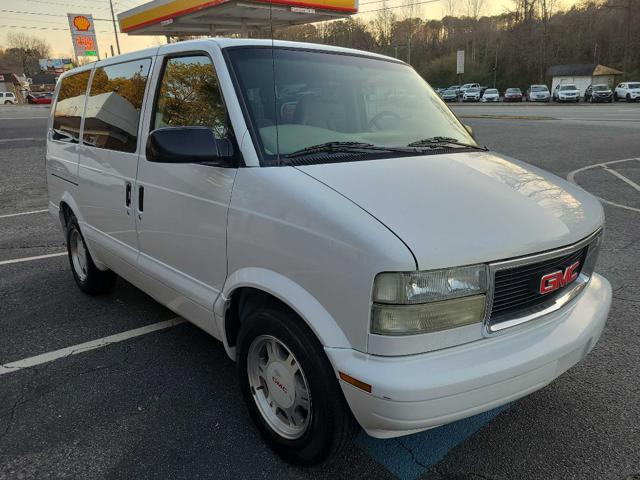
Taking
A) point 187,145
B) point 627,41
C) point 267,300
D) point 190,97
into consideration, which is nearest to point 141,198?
point 190,97

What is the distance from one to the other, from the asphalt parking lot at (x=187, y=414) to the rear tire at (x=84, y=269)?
130 millimetres

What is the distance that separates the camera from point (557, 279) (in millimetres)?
2275

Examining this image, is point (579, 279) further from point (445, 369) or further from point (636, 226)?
point (636, 226)

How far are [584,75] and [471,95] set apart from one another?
61.2ft

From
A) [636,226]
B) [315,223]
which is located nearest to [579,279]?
[315,223]

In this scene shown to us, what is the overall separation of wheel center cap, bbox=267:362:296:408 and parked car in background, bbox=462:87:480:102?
5800 cm

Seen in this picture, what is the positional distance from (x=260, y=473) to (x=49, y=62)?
124 metres

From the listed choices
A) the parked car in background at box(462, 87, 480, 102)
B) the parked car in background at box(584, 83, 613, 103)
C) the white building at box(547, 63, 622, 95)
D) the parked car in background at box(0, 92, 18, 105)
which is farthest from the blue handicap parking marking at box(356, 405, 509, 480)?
the parked car in background at box(0, 92, 18, 105)

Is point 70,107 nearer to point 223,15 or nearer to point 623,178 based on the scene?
point 623,178

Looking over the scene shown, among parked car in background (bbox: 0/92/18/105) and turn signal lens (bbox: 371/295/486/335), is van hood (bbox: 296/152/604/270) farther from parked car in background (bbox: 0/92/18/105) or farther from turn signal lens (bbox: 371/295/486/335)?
parked car in background (bbox: 0/92/18/105)

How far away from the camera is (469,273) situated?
196 cm

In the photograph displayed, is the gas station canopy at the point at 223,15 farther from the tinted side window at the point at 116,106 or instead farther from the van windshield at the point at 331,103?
the van windshield at the point at 331,103

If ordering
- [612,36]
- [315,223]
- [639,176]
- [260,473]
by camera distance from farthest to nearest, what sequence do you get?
[612,36], [639,176], [260,473], [315,223]

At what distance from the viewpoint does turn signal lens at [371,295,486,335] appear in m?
1.92
